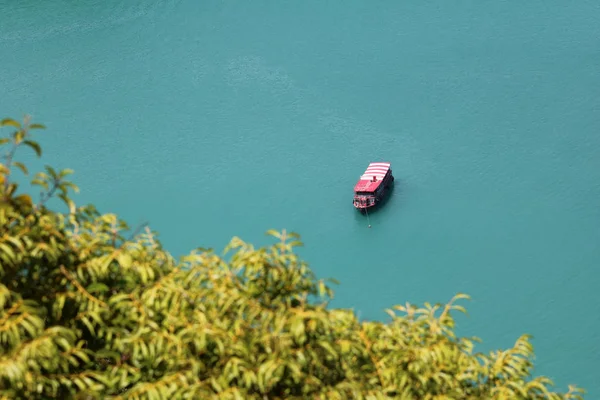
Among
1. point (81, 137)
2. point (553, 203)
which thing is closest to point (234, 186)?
point (81, 137)

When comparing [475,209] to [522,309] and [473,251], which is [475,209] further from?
[522,309]

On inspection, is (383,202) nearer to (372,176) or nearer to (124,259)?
(372,176)

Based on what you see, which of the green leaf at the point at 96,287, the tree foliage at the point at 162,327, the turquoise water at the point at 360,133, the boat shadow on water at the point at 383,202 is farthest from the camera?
the boat shadow on water at the point at 383,202

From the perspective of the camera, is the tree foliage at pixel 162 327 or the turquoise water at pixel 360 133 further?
the turquoise water at pixel 360 133

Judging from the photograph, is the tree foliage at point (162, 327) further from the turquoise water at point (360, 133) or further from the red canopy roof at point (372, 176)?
the red canopy roof at point (372, 176)

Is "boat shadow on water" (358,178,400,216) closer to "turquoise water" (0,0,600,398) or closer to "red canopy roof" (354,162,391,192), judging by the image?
"turquoise water" (0,0,600,398)

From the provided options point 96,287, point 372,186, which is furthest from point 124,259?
point 372,186

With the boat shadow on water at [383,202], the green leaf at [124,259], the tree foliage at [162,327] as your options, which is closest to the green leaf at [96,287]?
the tree foliage at [162,327]
